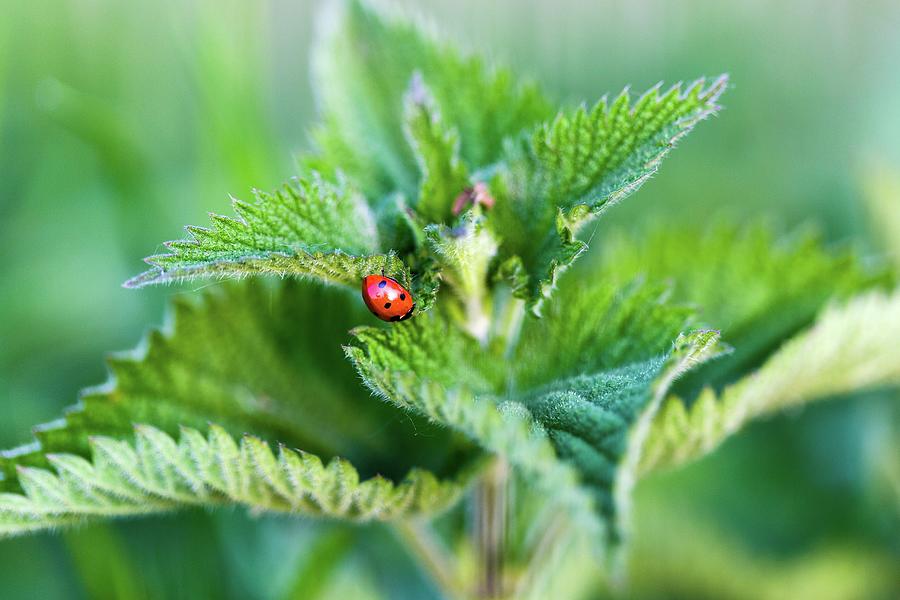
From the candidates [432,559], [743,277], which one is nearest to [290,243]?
[432,559]

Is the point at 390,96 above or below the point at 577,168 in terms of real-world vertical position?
above

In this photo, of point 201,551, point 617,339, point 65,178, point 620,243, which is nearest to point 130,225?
point 65,178

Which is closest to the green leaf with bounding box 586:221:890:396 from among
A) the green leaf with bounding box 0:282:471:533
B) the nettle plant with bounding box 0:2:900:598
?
the nettle plant with bounding box 0:2:900:598

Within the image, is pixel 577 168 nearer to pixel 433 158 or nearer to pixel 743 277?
pixel 433 158

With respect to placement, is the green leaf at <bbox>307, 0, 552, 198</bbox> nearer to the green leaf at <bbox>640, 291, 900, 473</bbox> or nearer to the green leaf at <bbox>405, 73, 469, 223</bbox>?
the green leaf at <bbox>405, 73, 469, 223</bbox>

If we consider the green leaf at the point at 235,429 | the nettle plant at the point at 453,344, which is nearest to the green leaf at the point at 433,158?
the nettle plant at the point at 453,344
